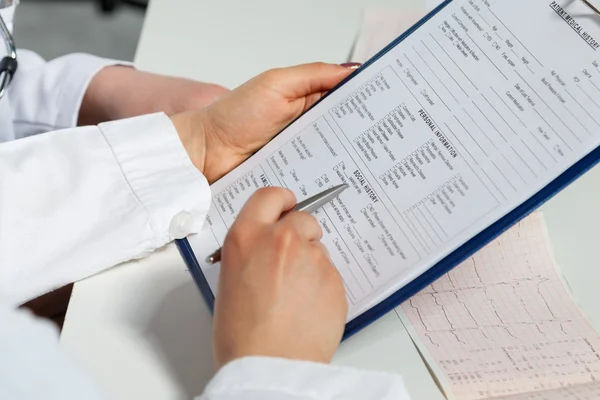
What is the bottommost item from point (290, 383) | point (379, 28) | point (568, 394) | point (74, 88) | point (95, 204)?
point (568, 394)

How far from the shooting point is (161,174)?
2.02 feet

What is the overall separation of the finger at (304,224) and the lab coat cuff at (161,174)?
118 mm

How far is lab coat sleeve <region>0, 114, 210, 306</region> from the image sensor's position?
1.81 feet

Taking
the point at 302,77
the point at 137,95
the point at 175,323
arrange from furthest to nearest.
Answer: the point at 137,95 < the point at 302,77 < the point at 175,323

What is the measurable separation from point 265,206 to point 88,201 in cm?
18

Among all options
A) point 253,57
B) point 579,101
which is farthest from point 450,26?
point 253,57

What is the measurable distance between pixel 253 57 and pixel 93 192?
331 millimetres

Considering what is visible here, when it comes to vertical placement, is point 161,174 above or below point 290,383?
above

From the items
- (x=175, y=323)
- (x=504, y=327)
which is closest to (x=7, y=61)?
(x=175, y=323)

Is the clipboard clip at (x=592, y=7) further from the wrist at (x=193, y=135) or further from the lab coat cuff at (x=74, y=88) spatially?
the lab coat cuff at (x=74, y=88)

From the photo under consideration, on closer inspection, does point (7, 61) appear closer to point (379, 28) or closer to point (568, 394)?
point (379, 28)

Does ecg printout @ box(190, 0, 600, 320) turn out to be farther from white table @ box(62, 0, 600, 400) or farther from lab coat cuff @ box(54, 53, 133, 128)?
A: lab coat cuff @ box(54, 53, 133, 128)

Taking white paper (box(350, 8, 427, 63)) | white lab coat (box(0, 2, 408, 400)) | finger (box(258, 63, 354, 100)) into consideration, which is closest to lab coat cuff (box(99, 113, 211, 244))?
white lab coat (box(0, 2, 408, 400))

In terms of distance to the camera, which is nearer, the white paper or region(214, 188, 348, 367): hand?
region(214, 188, 348, 367): hand
